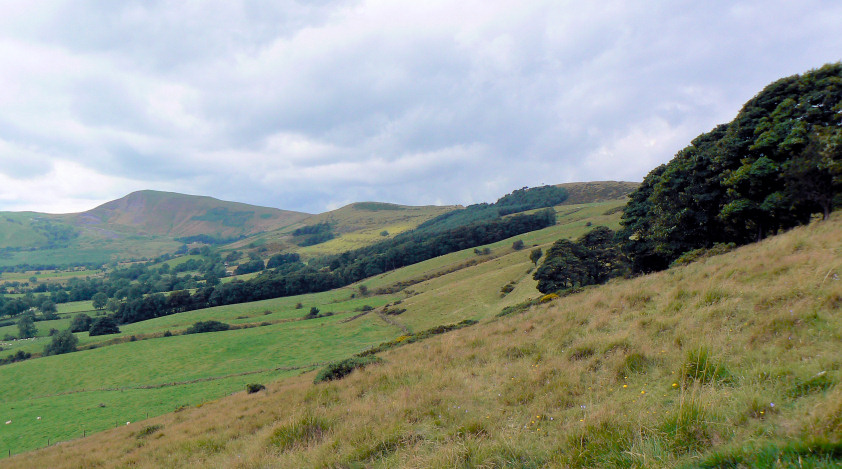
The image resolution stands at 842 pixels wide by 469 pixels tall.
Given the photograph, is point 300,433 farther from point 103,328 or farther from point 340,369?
point 103,328

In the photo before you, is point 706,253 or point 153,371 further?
point 153,371

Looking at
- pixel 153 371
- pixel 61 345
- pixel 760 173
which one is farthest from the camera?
pixel 61 345

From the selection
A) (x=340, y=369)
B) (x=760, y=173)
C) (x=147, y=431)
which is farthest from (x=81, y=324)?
(x=760, y=173)

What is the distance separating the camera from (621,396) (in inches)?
246

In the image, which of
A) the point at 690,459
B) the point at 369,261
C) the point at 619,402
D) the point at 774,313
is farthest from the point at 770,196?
the point at 369,261

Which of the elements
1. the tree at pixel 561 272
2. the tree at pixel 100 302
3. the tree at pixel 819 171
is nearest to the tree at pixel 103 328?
the tree at pixel 100 302

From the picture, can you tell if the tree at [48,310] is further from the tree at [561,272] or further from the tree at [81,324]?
the tree at [561,272]

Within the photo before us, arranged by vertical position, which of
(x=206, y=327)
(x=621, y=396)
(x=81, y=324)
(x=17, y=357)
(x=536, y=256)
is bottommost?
(x=206, y=327)

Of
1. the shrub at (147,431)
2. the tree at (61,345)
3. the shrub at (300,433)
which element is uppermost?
the shrub at (300,433)

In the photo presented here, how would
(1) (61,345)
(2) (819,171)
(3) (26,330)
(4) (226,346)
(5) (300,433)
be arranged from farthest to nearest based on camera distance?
(3) (26,330)
(1) (61,345)
(4) (226,346)
(2) (819,171)
(5) (300,433)

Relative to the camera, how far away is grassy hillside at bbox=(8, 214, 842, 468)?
421cm

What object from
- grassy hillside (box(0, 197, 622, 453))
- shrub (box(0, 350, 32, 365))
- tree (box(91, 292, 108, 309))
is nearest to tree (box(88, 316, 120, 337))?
grassy hillside (box(0, 197, 622, 453))

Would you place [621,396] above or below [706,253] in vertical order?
above

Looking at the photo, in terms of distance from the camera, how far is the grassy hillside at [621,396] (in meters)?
4.21
